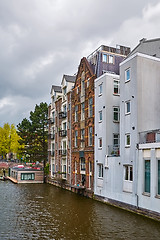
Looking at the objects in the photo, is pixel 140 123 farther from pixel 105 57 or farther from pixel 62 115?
pixel 62 115

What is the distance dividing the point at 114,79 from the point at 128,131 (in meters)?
7.68

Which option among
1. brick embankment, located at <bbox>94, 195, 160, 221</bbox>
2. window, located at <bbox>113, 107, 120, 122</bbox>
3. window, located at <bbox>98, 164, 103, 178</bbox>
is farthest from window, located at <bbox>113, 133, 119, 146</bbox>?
brick embankment, located at <bbox>94, 195, 160, 221</bbox>

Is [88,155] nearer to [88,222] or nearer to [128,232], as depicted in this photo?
[88,222]

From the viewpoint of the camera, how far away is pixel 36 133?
56.2 meters

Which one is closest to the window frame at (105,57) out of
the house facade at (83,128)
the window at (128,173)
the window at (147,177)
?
the house facade at (83,128)

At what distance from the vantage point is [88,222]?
1952cm

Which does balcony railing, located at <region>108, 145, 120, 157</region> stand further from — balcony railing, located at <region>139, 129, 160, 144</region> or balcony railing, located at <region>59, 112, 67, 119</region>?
balcony railing, located at <region>59, 112, 67, 119</region>

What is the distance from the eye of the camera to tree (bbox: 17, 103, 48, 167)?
55719 millimetres

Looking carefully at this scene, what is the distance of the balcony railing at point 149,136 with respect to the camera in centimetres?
2033

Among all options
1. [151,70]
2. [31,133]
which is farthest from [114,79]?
[31,133]

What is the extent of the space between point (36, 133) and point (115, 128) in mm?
30260

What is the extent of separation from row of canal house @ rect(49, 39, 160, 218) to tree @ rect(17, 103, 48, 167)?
12250mm

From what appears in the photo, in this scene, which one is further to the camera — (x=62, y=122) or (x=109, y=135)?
(x=62, y=122)

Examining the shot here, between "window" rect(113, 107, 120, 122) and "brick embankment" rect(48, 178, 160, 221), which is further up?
"window" rect(113, 107, 120, 122)
